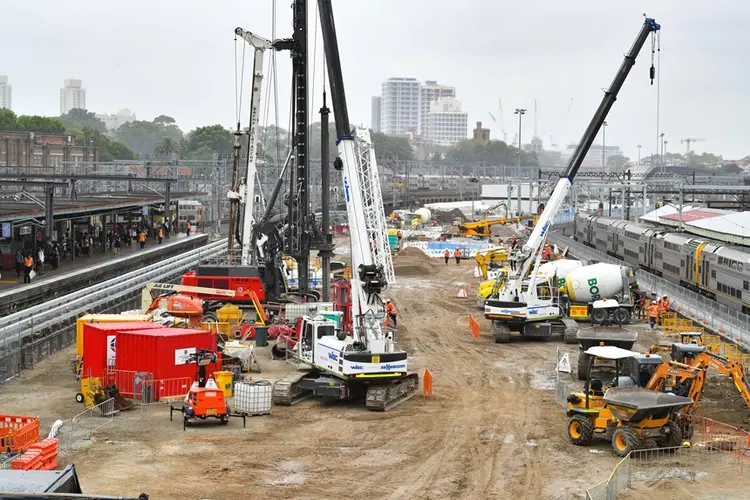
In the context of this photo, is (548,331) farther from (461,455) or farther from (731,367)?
(461,455)

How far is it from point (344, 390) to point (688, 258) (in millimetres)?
28130

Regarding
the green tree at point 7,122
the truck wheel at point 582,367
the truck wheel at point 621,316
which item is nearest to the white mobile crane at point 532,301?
the truck wheel at point 621,316

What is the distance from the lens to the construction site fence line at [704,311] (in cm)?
3867

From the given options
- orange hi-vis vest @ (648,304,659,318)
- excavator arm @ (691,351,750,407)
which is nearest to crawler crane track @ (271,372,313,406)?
excavator arm @ (691,351,750,407)

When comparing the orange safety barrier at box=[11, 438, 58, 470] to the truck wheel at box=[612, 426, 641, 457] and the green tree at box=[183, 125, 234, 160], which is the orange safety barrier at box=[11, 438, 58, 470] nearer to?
the truck wheel at box=[612, 426, 641, 457]

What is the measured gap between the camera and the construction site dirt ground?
20.9m

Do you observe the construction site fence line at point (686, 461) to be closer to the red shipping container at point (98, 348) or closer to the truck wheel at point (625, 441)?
the truck wheel at point (625, 441)

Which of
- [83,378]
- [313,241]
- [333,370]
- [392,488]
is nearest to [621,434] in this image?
[392,488]

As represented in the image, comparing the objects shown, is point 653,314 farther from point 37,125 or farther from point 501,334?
point 37,125

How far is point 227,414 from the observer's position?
26547mm

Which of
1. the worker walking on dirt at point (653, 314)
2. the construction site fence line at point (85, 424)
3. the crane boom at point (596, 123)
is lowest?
the construction site fence line at point (85, 424)

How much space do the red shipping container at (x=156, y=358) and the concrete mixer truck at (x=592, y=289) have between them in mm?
20079

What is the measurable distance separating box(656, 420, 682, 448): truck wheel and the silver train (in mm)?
19713

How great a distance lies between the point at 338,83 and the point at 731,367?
16357mm
